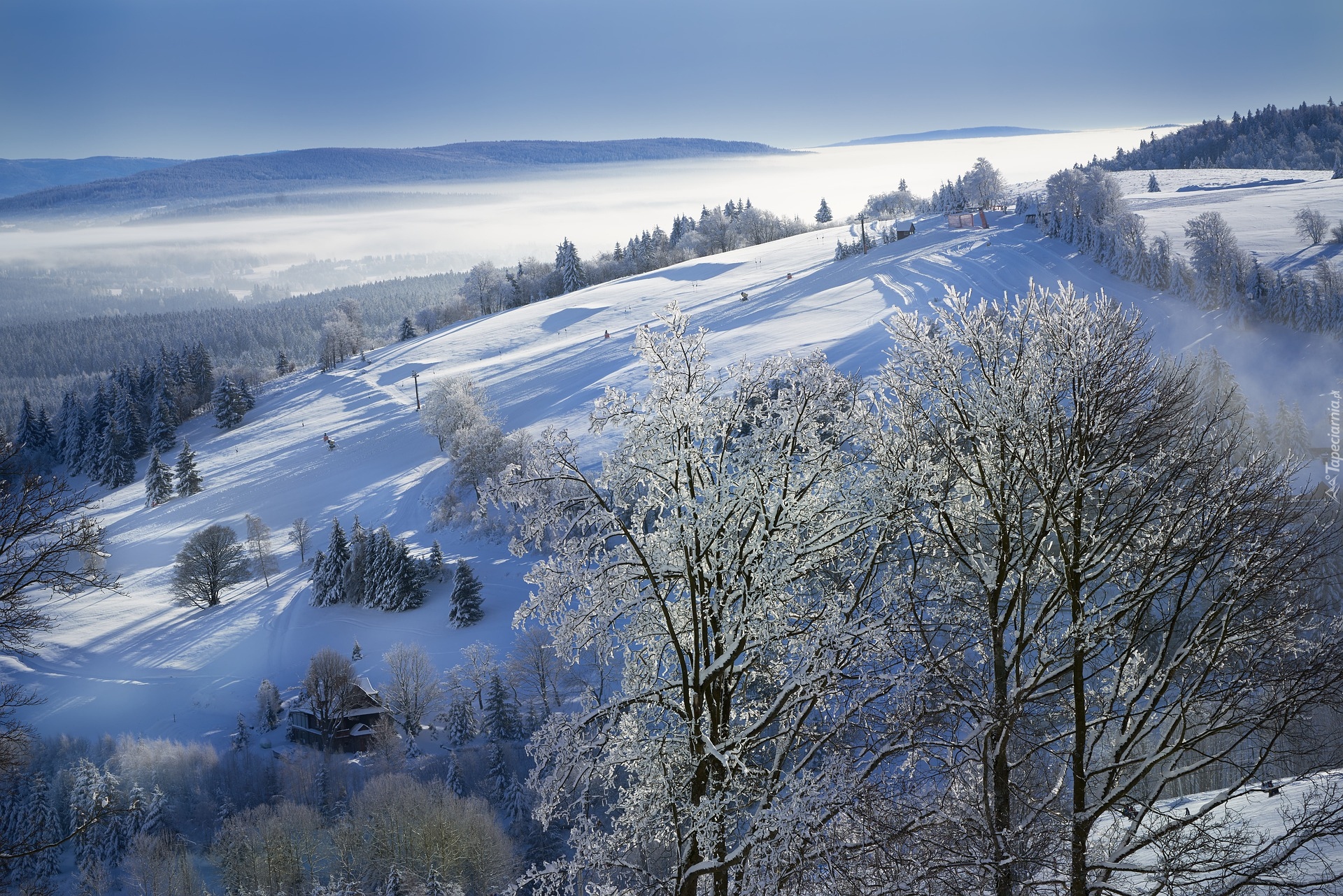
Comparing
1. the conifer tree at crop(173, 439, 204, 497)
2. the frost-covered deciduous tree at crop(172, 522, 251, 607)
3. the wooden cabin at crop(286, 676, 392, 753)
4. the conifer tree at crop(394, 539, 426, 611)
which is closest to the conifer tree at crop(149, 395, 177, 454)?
the conifer tree at crop(173, 439, 204, 497)

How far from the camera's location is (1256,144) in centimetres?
11438

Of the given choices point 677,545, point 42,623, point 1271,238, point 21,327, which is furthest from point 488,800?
point 21,327

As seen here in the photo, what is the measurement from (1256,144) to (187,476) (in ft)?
474

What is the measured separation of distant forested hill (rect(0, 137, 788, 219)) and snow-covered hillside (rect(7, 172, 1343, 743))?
9231 cm

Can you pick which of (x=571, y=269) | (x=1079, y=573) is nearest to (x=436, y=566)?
(x=1079, y=573)

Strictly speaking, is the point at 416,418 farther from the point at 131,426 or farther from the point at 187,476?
the point at 131,426

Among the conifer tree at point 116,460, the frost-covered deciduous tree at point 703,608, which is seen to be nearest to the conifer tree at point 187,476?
the conifer tree at point 116,460

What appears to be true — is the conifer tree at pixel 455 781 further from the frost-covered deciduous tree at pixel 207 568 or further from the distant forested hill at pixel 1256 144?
the distant forested hill at pixel 1256 144

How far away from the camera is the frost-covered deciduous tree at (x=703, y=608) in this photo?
18.0 feet

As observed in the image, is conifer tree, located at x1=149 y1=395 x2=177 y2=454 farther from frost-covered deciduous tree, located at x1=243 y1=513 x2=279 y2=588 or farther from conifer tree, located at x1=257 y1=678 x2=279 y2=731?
conifer tree, located at x1=257 y1=678 x2=279 y2=731

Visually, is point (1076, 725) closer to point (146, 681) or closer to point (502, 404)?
point (146, 681)

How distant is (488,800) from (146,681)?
60.0 feet

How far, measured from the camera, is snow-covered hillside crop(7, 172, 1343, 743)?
3628cm

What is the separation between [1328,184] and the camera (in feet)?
259
